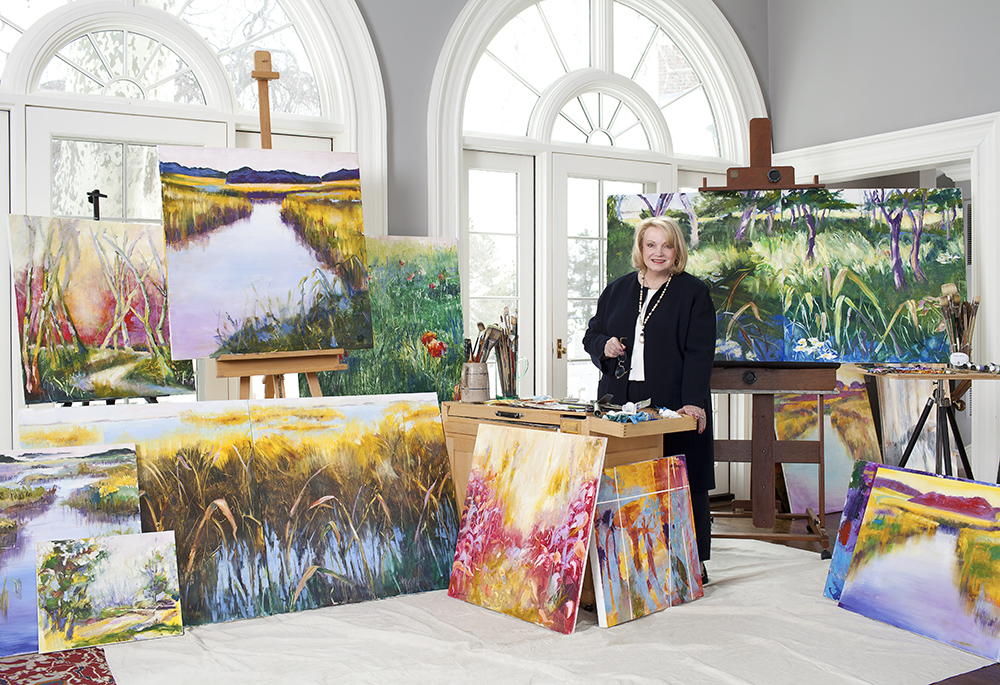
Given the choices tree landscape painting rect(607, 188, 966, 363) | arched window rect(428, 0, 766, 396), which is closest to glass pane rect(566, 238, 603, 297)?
arched window rect(428, 0, 766, 396)

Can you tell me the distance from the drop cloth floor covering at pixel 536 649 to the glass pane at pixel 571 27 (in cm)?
283

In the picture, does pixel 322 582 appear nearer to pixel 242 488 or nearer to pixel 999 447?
pixel 242 488

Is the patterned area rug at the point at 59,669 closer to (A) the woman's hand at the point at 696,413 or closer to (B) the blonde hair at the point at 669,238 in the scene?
(A) the woman's hand at the point at 696,413

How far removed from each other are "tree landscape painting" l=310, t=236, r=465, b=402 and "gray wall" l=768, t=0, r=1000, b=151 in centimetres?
229

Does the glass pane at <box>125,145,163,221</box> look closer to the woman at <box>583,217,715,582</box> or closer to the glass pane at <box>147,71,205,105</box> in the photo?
the glass pane at <box>147,71,205,105</box>

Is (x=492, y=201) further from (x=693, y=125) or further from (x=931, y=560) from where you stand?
(x=931, y=560)

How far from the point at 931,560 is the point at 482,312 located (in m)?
2.29

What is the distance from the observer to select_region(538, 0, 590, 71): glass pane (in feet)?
13.9

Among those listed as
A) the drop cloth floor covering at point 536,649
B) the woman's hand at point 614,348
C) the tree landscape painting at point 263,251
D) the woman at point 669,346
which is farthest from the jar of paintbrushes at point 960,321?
the tree landscape painting at point 263,251

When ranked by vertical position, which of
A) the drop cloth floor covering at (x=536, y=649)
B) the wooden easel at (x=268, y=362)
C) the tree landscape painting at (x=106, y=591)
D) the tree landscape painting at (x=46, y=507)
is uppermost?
the wooden easel at (x=268, y=362)

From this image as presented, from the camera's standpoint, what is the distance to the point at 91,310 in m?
2.91

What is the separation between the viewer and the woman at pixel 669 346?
2.95 meters

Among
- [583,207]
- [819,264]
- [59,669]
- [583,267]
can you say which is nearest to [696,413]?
[819,264]

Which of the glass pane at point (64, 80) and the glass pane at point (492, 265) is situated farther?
the glass pane at point (492, 265)
